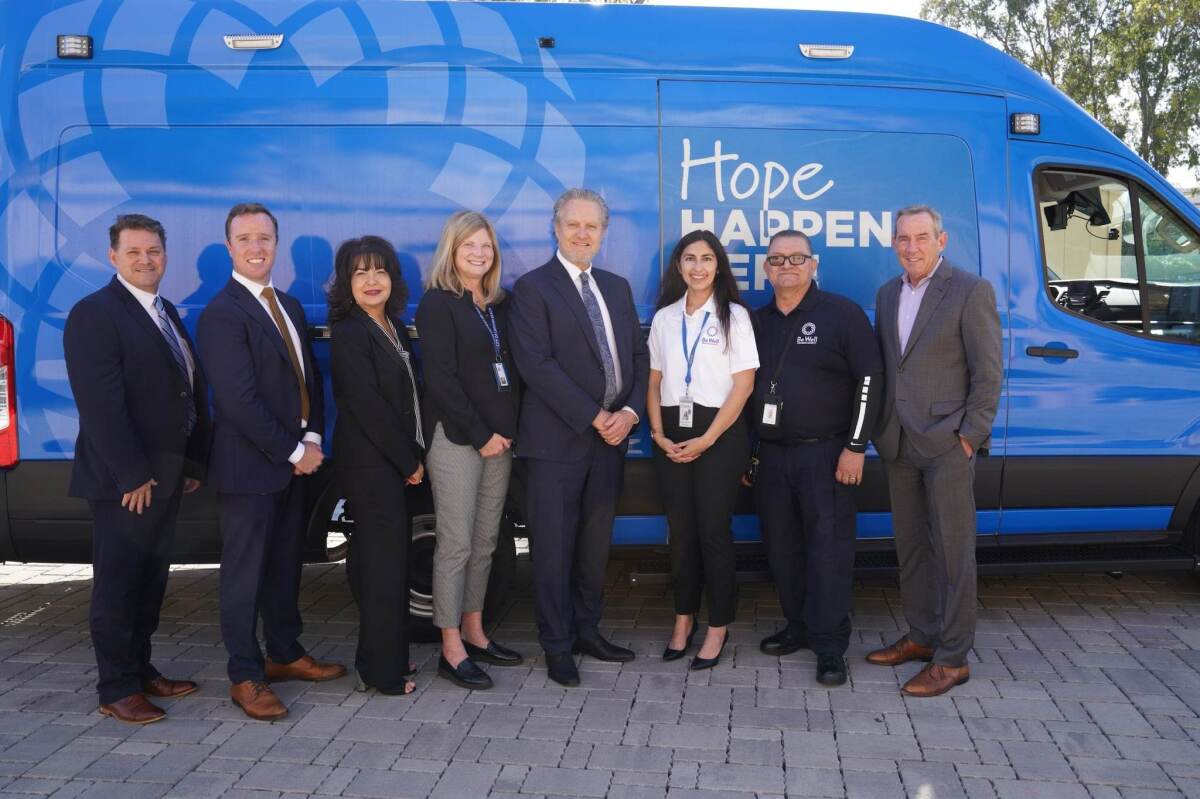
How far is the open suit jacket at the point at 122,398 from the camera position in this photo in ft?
10.8

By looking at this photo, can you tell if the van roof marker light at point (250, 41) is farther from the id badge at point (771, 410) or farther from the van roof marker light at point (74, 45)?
the id badge at point (771, 410)

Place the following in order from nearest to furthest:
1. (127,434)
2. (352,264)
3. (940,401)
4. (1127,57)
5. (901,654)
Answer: (127,434) → (352,264) → (940,401) → (901,654) → (1127,57)

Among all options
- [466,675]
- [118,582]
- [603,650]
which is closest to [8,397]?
[118,582]

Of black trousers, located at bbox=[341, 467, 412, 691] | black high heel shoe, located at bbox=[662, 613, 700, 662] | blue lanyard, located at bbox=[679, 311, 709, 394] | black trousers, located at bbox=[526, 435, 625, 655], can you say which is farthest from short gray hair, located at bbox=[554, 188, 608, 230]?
black high heel shoe, located at bbox=[662, 613, 700, 662]

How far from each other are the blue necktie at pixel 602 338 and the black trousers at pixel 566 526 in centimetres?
19

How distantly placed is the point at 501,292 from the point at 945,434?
5.94 ft

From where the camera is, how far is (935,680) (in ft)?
12.2

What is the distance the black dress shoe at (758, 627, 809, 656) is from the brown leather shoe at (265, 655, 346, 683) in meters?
1.81

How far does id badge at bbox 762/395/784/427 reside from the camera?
3.82m

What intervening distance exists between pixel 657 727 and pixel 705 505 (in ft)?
2.93

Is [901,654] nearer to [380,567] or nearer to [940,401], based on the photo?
[940,401]

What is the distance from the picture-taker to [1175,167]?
1928 cm

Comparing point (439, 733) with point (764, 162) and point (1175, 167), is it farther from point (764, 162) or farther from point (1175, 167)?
point (1175, 167)

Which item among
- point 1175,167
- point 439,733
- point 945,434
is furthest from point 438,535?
point 1175,167
